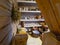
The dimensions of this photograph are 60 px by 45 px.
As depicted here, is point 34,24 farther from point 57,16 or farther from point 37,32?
point 57,16

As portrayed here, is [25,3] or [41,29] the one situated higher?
[25,3]

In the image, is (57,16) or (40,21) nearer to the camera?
(57,16)

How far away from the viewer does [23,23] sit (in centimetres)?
563

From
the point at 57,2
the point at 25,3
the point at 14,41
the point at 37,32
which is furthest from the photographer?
the point at 37,32

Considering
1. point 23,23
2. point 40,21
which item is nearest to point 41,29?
point 40,21

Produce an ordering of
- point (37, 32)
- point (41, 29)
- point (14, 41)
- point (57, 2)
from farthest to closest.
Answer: point (41, 29) → point (37, 32) → point (14, 41) → point (57, 2)

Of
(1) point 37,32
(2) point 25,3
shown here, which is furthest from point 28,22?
(2) point 25,3

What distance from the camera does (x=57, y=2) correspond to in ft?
1.50

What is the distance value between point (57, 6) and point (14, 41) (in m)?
2.77

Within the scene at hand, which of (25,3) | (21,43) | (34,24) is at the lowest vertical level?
(21,43)

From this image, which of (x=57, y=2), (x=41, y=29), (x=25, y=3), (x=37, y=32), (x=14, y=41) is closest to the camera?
(x=57, y=2)

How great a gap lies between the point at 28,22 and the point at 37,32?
0.70 metres

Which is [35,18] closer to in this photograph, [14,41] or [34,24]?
[34,24]

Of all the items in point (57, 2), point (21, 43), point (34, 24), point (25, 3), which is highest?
point (25, 3)
